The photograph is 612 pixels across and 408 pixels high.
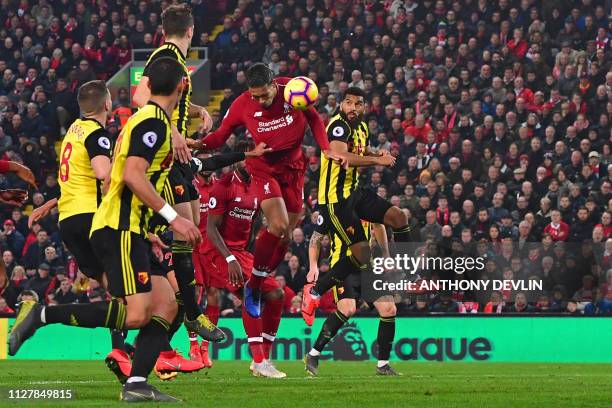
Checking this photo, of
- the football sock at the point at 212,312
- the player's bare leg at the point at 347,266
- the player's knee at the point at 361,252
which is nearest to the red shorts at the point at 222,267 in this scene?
the football sock at the point at 212,312

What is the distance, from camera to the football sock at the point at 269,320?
13.5 meters

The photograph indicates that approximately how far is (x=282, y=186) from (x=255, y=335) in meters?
1.66

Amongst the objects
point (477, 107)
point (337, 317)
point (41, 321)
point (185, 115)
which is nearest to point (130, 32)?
point (477, 107)

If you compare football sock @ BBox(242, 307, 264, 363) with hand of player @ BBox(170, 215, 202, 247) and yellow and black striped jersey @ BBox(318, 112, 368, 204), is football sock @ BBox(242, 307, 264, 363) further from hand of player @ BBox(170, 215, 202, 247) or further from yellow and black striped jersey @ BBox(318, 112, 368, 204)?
hand of player @ BBox(170, 215, 202, 247)

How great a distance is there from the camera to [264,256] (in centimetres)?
1291

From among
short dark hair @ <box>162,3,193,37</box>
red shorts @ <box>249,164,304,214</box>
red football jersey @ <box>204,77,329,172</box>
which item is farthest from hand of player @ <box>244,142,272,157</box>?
short dark hair @ <box>162,3,193,37</box>

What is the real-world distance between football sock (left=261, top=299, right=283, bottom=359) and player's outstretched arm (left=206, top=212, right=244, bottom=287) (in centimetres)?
62

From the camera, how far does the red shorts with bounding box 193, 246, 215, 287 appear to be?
50.0 feet

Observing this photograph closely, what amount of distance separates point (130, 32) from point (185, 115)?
19293 mm

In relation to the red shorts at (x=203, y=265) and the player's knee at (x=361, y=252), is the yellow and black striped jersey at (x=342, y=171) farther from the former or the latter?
the red shorts at (x=203, y=265)

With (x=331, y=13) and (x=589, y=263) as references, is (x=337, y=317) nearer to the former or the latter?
(x=589, y=263)

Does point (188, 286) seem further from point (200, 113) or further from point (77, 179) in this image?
point (200, 113)

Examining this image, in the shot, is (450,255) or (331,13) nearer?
(450,255)

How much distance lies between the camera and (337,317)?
47.5ft
